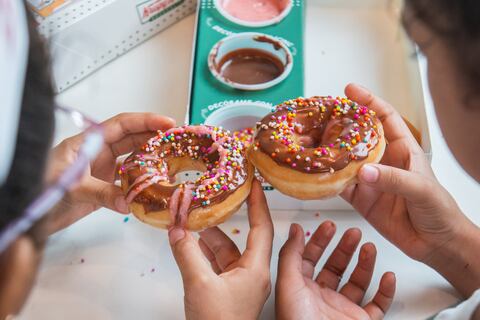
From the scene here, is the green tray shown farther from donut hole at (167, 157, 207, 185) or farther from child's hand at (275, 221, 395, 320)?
child's hand at (275, 221, 395, 320)

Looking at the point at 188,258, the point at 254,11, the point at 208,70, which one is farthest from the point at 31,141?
the point at 254,11

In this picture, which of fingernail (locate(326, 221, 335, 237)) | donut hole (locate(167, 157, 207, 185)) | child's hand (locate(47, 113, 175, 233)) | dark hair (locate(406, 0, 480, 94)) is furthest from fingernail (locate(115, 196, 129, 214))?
dark hair (locate(406, 0, 480, 94))

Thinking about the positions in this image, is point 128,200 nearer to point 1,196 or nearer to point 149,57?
point 1,196

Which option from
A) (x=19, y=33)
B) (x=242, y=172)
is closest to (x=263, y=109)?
(x=242, y=172)

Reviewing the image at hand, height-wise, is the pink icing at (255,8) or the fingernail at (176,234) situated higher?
the pink icing at (255,8)

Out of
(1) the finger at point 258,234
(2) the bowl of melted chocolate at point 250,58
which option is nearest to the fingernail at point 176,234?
(1) the finger at point 258,234

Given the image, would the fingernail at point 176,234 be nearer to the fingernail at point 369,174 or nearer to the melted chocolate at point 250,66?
the fingernail at point 369,174

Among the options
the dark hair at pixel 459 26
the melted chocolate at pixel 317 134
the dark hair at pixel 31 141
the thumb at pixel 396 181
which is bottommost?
the thumb at pixel 396 181
